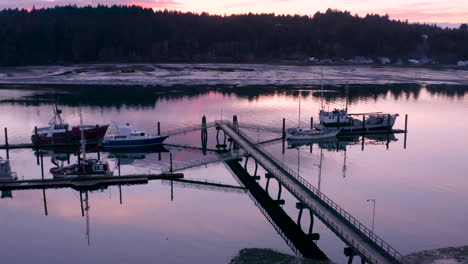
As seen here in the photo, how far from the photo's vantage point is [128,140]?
65.4 metres

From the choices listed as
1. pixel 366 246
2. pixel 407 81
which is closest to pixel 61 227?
pixel 366 246

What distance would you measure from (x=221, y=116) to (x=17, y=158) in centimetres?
3741

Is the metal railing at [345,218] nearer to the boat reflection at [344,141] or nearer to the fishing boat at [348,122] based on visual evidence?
the boat reflection at [344,141]

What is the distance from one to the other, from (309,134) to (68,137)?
3465 centimetres

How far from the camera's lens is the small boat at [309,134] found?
7009 cm

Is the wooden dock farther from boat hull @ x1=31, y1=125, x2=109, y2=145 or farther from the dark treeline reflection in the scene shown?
the dark treeline reflection

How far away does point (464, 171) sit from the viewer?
179ft

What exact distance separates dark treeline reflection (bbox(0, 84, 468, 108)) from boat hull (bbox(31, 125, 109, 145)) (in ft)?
107

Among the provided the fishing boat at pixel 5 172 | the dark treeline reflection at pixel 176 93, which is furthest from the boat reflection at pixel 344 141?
the fishing boat at pixel 5 172

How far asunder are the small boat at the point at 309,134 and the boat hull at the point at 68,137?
90.3 ft

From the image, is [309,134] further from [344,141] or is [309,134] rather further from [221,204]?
[221,204]

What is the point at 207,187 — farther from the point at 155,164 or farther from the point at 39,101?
the point at 39,101

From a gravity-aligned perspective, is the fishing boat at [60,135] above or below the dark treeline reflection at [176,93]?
below

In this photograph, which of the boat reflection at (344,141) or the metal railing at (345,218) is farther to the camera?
the boat reflection at (344,141)
